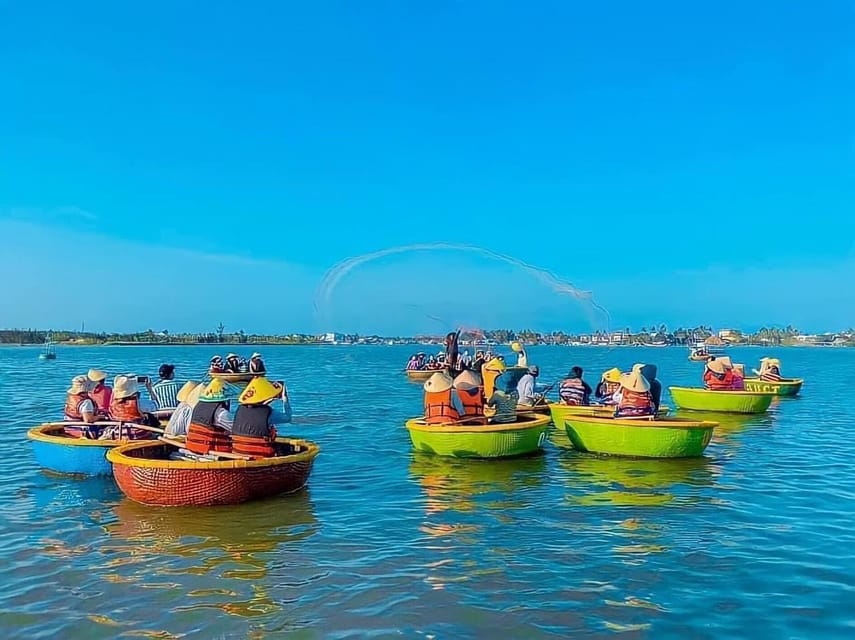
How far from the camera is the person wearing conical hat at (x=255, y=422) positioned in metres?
13.3


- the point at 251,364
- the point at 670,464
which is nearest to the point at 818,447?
the point at 670,464

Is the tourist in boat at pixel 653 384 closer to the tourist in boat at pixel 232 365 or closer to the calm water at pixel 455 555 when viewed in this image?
the calm water at pixel 455 555

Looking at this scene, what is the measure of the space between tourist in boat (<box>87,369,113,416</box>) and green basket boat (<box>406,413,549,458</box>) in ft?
24.1

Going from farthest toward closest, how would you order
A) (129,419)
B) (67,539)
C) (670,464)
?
(670,464), (129,419), (67,539)

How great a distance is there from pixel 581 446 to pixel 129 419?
10.9 meters

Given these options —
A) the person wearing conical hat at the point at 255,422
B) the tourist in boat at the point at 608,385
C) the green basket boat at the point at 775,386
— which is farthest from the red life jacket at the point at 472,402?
the green basket boat at the point at 775,386

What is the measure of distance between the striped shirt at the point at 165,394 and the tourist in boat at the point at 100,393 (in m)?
2.45

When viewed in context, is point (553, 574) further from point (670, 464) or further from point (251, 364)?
point (251, 364)

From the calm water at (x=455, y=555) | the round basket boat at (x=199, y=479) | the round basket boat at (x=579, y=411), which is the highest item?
the round basket boat at (x=579, y=411)

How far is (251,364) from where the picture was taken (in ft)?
175

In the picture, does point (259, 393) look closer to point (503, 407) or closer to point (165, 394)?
point (503, 407)

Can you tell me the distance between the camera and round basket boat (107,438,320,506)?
41.4 feet

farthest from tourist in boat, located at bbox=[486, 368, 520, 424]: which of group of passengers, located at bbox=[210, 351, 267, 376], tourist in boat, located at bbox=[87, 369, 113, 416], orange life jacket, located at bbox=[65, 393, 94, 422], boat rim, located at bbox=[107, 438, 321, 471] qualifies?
group of passengers, located at bbox=[210, 351, 267, 376]

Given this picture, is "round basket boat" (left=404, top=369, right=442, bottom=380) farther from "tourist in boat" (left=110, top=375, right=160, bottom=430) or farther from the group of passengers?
"tourist in boat" (left=110, top=375, right=160, bottom=430)
